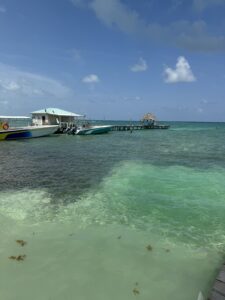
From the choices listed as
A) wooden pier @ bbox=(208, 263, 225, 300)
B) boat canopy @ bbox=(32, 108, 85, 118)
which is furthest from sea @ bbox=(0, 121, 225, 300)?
boat canopy @ bbox=(32, 108, 85, 118)

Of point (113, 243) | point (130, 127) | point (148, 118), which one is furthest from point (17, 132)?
point (148, 118)

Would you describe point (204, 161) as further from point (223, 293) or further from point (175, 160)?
point (223, 293)

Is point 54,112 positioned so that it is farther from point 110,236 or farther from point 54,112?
point 110,236

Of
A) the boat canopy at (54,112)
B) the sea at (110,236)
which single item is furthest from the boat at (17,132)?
the sea at (110,236)

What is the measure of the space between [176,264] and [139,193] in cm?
554

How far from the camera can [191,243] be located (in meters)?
7.29

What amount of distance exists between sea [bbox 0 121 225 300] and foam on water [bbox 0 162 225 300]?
0.07ft

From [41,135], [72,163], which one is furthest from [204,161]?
[41,135]

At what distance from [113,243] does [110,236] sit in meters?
0.41

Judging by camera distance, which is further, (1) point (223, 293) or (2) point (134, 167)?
(2) point (134, 167)

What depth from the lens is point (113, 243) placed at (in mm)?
7266

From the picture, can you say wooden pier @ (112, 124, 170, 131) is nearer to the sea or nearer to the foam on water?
the sea

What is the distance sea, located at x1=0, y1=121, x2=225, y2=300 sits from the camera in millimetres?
5547

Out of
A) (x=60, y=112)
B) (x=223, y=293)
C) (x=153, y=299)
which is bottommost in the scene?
(x=153, y=299)
